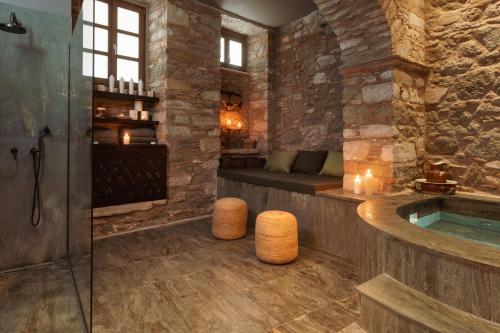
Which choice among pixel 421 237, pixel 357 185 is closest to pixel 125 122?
pixel 357 185

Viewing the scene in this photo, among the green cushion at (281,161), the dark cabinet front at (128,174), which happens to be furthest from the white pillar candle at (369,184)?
the dark cabinet front at (128,174)

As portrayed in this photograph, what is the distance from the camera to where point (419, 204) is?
2633 millimetres

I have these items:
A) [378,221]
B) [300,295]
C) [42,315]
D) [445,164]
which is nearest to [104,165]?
[42,315]

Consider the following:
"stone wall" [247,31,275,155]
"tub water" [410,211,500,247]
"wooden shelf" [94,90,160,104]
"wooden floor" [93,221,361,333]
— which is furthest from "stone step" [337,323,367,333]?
"stone wall" [247,31,275,155]

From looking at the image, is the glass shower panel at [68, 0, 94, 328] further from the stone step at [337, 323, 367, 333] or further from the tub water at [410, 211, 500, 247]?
the tub water at [410, 211, 500, 247]

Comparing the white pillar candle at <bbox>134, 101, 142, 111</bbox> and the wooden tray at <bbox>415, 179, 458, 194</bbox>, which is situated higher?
the white pillar candle at <bbox>134, 101, 142, 111</bbox>

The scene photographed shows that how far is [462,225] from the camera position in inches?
106

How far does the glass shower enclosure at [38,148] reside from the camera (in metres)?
2.50

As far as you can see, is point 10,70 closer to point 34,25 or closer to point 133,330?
point 34,25

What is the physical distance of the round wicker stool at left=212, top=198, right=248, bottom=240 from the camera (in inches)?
131

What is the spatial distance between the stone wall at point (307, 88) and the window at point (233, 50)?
0.63m

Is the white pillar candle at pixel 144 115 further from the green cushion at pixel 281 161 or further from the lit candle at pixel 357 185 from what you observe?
the lit candle at pixel 357 185

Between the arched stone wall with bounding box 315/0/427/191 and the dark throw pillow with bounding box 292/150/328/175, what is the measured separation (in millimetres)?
925

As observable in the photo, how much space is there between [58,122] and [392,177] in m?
3.10
